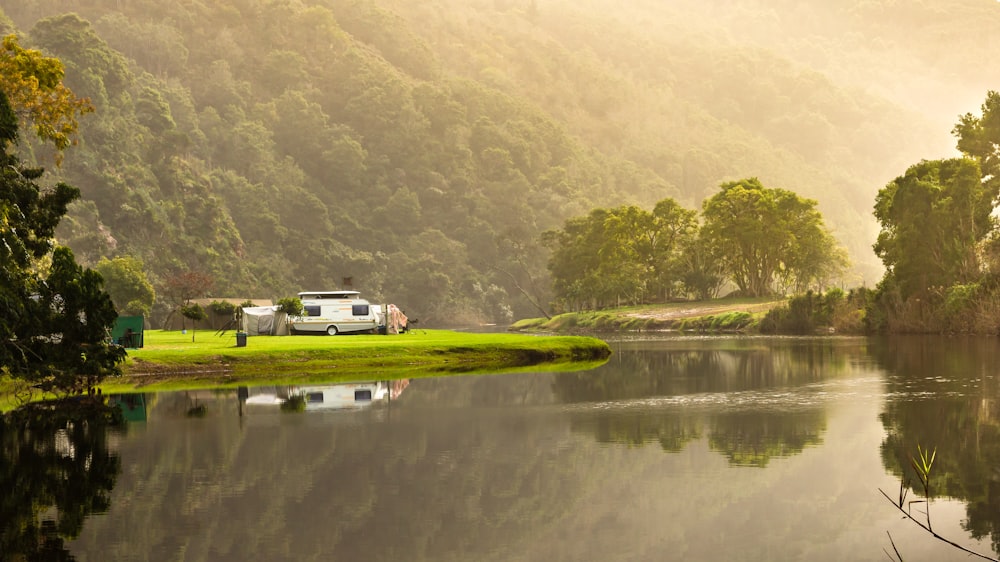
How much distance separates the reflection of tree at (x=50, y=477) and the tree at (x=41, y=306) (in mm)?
1939

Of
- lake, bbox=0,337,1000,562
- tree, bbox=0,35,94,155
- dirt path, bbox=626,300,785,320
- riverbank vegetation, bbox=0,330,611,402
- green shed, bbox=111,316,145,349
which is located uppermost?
tree, bbox=0,35,94,155

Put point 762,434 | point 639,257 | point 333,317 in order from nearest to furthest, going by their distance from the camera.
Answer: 1. point 762,434
2. point 333,317
3. point 639,257

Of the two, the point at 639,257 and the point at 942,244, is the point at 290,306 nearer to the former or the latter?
the point at 942,244

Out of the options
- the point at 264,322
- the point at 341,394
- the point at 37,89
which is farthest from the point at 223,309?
the point at 341,394

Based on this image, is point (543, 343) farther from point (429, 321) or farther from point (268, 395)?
point (429, 321)

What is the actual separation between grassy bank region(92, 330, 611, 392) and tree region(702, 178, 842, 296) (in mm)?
68763

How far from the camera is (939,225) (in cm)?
7212

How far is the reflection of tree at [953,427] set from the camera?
1419 cm

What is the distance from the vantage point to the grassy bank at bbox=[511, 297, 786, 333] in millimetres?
95625

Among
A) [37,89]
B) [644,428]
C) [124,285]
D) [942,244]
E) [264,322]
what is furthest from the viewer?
[124,285]

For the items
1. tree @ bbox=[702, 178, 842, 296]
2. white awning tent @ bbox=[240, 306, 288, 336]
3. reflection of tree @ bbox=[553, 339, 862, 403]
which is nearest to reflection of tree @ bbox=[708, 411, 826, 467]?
reflection of tree @ bbox=[553, 339, 862, 403]

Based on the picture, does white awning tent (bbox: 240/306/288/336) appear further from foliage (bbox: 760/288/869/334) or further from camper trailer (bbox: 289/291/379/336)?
foliage (bbox: 760/288/869/334)

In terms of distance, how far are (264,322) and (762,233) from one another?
67.9 metres

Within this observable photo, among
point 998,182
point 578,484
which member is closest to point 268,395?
point 578,484
